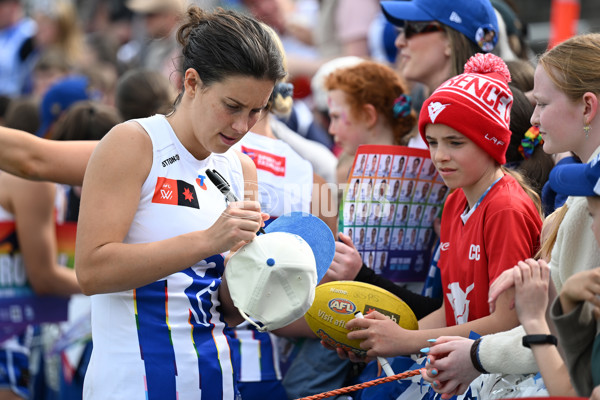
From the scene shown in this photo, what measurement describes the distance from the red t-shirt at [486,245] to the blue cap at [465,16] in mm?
1121

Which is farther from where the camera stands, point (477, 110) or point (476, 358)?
point (477, 110)

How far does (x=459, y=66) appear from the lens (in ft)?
13.9

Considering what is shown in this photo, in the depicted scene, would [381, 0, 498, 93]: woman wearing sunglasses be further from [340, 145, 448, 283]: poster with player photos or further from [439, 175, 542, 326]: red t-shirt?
[439, 175, 542, 326]: red t-shirt

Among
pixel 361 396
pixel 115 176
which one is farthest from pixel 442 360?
pixel 115 176

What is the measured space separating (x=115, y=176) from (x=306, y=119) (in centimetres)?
A: 411

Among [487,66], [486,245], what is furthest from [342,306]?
[487,66]

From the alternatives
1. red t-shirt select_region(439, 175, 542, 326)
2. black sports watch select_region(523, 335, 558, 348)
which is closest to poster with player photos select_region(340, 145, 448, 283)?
red t-shirt select_region(439, 175, 542, 326)

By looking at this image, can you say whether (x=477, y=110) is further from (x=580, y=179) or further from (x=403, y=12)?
(x=403, y=12)

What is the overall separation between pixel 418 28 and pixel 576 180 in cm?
216

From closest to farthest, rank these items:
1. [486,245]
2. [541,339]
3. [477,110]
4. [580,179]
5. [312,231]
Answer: [580,179], [541,339], [312,231], [486,245], [477,110]

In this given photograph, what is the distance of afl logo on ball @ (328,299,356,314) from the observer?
346 centimetres

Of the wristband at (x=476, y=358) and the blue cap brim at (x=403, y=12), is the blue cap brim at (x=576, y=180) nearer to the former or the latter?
the wristband at (x=476, y=358)

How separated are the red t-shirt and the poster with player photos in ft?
1.66

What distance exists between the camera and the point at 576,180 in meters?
2.39
